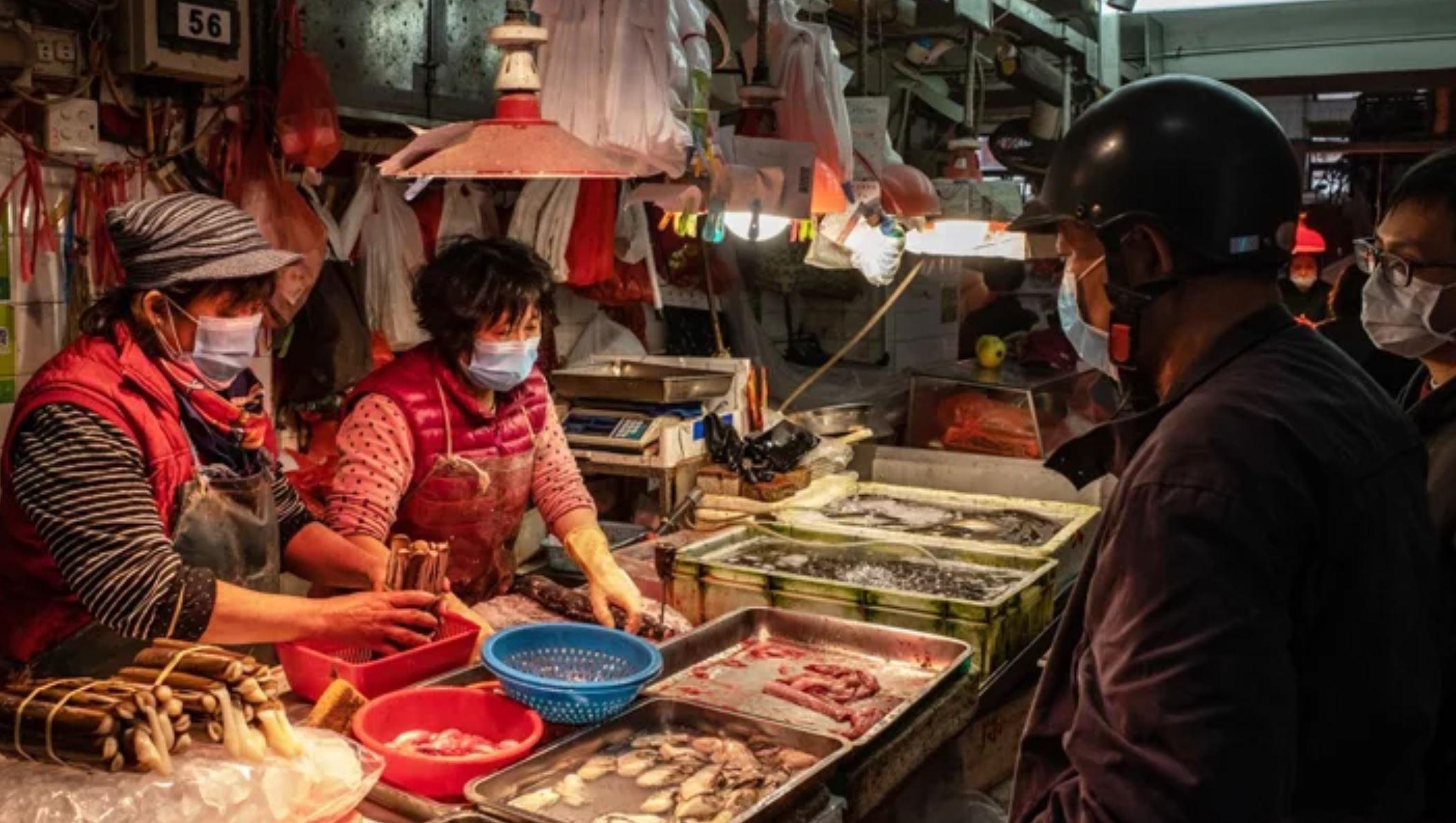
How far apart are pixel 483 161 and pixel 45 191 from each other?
2.34 metres

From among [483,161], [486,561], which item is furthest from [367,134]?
[483,161]

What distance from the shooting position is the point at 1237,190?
1877 millimetres

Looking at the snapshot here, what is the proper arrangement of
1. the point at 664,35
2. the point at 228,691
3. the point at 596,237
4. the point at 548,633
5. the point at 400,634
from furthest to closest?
1. the point at 596,237
2. the point at 664,35
3. the point at 548,633
4. the point at 400,634
5. the point at 228,691

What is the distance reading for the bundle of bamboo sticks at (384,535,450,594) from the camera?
2.95m

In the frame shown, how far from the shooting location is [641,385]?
5363 millimetres

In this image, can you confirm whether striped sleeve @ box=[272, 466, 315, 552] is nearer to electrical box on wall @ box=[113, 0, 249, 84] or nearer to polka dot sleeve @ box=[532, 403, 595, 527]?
polka dot sleeve @ box=[532, 403, 595, 527]

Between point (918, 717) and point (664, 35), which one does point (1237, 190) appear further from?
point (664, 35)

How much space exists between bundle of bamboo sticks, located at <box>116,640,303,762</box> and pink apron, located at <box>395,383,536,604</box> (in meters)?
1.59

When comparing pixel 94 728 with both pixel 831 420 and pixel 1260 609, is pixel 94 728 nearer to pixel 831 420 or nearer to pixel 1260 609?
pixel 1260 609

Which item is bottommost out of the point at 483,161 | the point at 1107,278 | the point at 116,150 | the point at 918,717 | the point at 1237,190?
the point at 918,717

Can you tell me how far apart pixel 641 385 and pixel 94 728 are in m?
3.50

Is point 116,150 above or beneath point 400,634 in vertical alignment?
above

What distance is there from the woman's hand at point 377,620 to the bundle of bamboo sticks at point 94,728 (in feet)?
2.47

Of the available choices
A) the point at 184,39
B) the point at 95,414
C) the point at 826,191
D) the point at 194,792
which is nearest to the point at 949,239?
the point at 826,191
